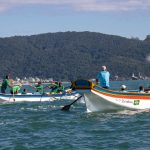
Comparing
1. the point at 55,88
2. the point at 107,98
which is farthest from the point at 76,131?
the point at 55,88

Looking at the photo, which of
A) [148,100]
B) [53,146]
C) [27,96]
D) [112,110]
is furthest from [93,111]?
[27,96]

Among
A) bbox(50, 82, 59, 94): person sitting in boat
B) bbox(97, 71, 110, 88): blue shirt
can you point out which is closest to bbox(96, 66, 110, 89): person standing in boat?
bbox(97, 71, 110, 88): blue shirt

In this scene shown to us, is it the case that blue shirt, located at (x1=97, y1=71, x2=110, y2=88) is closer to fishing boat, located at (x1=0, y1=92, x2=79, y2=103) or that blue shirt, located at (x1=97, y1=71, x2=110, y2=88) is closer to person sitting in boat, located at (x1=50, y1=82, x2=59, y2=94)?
fishing boat, located at (x1=0, y1=92, x2=79, y2=103)

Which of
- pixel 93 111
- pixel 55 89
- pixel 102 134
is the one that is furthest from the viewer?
pixel 55 89

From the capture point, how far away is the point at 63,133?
762 inches

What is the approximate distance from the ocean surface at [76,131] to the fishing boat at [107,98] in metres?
A: 0.37

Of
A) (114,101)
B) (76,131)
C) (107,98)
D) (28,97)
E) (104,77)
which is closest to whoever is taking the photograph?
(76,131)

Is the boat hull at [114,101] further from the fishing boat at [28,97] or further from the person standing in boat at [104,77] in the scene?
the fishing boat at [28,97]

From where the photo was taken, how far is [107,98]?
24.8 m

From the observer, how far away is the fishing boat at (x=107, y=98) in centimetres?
2406

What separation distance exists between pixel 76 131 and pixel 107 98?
5.41m

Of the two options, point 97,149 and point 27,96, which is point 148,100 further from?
point 27,96

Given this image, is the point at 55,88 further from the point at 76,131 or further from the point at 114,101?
the point at 76,131

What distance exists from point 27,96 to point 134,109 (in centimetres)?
1250
